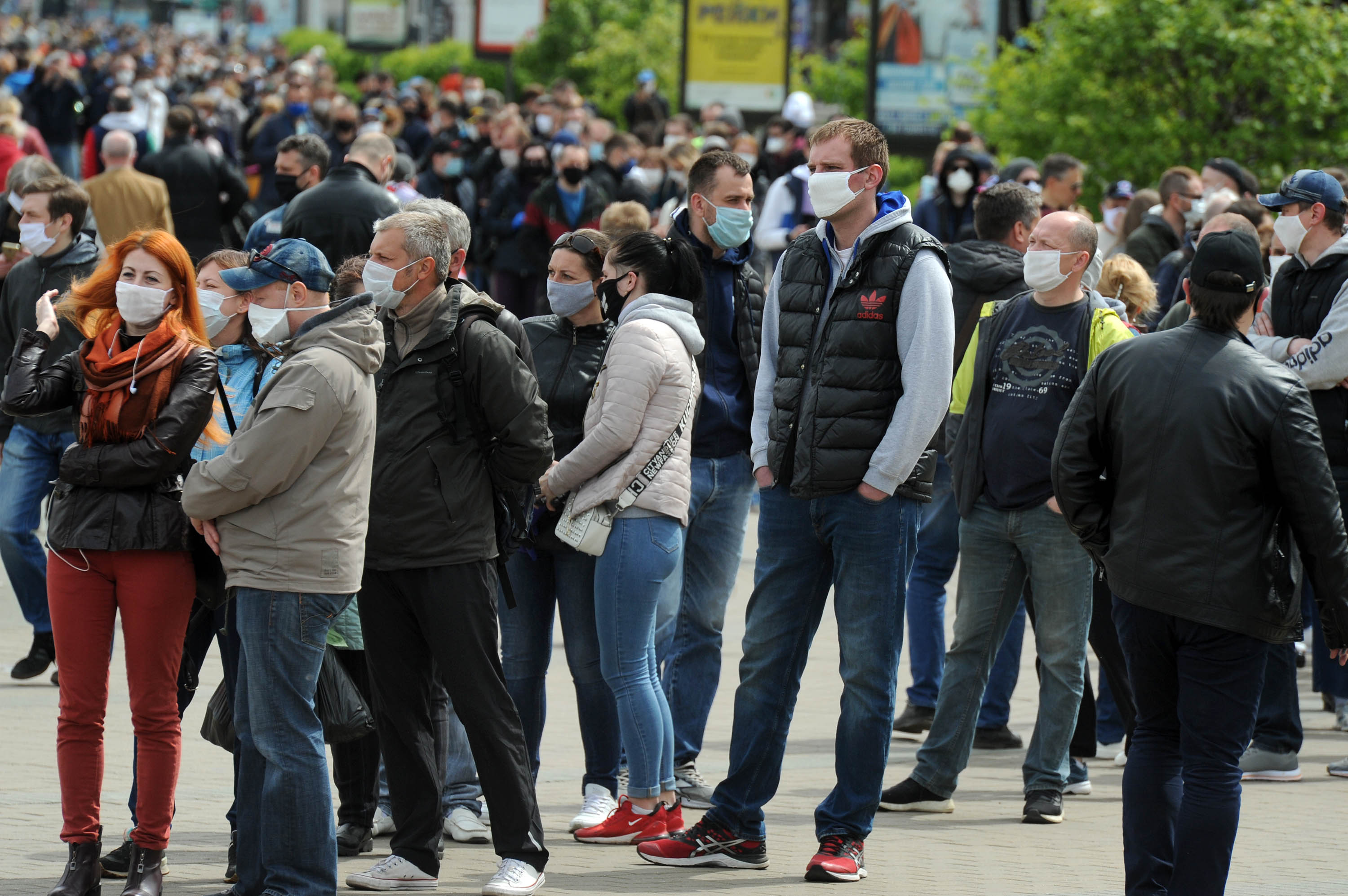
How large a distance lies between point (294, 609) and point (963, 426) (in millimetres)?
2873

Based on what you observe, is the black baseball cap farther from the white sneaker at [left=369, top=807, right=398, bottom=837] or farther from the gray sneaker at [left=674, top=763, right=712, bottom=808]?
the white sneaker at [left=369, top=807, right=398, bottom=837]

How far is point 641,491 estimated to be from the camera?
6215 mm

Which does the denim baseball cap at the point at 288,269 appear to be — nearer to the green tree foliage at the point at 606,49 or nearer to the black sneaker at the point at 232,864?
the black sneaker at the point at 232,864

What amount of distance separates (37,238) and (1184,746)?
5588 mm

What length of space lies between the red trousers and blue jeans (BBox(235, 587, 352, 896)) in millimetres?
376

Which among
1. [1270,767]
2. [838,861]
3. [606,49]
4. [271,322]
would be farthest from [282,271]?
[606,49]

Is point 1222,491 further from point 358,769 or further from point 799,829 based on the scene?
point 358,769

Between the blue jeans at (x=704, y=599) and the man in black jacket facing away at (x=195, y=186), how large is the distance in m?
8.37

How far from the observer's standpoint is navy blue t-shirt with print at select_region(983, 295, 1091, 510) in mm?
6652

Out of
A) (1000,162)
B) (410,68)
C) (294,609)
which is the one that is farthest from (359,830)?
(410,68)

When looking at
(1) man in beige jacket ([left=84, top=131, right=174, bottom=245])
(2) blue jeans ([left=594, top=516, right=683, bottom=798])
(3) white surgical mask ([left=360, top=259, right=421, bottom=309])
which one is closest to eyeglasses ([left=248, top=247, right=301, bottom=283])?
(3) white surgical mask ([left=360, top=259, right=421, bottom=309])

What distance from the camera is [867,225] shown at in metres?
5.95

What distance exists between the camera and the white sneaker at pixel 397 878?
5723mm

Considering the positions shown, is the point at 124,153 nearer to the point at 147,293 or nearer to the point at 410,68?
the point at 147,293
